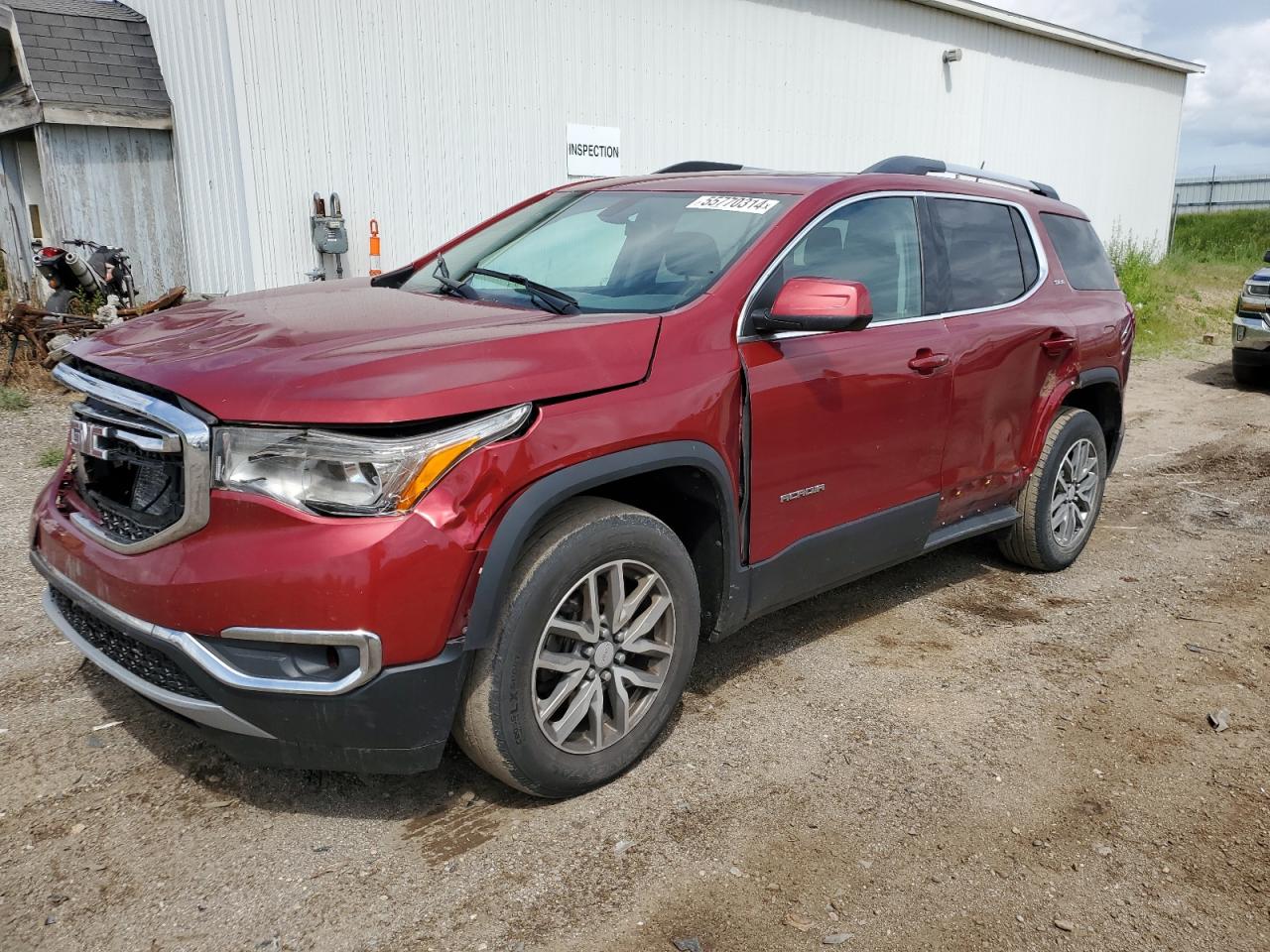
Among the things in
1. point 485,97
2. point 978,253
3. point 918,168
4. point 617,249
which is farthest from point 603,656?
point 485,97

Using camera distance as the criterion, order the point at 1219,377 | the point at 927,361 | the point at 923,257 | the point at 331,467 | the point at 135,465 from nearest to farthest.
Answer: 1. the point at 331,467
2. the point at 135,465
3. the point at 927,361
4. the point at 923,257
5. the point at 1219,377

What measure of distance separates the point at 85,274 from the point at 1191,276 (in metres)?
20.1

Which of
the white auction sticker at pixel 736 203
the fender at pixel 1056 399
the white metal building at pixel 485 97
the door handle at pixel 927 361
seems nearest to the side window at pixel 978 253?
the door handle at pixel 927 361

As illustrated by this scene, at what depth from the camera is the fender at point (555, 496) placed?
2621 millimetres

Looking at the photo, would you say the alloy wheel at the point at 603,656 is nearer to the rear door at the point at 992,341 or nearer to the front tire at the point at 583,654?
the front tire at the point at 583,654

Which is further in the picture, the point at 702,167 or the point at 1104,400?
the point at 1104,400

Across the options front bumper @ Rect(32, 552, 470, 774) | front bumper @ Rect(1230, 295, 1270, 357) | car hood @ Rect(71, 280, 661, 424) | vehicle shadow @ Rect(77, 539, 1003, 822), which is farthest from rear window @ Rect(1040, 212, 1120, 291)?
front bumper @ Rect(1230, 295, 1270, 357)

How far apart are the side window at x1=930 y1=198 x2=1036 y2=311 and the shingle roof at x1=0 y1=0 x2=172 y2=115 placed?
863 centimetres

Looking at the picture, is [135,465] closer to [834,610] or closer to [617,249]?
[617,249]

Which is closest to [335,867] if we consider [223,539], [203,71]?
[223,539]

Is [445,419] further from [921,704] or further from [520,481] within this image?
[921,704]

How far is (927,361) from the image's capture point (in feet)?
12.9

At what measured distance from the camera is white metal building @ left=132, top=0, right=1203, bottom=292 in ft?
31.4

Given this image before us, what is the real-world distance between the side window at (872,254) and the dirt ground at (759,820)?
4.66 ft
